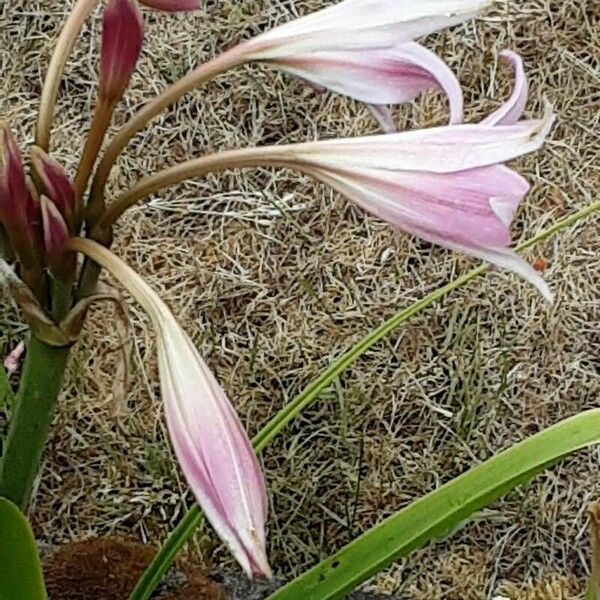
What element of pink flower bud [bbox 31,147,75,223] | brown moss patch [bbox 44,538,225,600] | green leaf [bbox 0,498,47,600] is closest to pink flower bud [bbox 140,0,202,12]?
pink flower bud [bbox 31,147,75,223]

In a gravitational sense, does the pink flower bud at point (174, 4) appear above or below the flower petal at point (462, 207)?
above

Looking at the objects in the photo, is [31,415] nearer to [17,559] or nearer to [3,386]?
[17,559]

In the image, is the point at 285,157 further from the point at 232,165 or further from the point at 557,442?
the point at 557,442

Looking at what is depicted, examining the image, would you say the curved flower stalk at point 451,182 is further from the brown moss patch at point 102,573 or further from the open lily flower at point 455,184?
the brown moss patch at point 102,573

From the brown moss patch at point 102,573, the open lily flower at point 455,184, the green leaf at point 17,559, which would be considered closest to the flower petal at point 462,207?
the open lily flower at point 455,184

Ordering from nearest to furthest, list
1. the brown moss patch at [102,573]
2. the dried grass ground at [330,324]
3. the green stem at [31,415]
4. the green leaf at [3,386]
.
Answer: the green stem at [31,415], the green leaf at [3,386], the brown moss patch at [102,573], the dried grass ground at [330,324]

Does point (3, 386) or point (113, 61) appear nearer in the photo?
point (113, 61)

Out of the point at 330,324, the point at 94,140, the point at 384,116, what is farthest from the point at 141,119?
the point at 330,324
